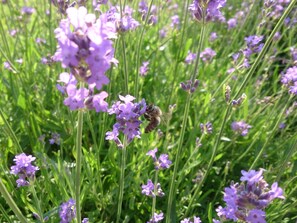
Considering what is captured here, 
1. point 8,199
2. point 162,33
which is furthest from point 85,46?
point 162,33

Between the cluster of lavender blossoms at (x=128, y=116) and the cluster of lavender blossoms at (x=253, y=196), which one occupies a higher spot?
the cluster of lavender blossoms at (x=128, y=116)

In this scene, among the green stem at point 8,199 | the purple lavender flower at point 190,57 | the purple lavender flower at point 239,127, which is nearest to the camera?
the green stem at point 8,199

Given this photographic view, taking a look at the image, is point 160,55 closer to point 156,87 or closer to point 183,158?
point 156,87

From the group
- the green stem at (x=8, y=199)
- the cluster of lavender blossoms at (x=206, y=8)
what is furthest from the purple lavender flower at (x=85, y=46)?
the cluster of lavender blossoms at (x=206, y=8)

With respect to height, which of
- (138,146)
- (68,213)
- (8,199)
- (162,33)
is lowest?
(68,213)

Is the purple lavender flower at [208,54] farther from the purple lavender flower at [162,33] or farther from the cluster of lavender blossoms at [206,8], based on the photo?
the cluster of lavender blossoms at [206,8]

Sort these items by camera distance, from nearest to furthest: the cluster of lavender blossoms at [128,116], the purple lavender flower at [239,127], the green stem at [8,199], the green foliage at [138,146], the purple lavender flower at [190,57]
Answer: the green stem at [8,199] → the cluster of lavender blossoms at [128,116] → the green foliage at [138,146] → the purple lavender flower at [239,127] → the purple lavender flower at [190,57]

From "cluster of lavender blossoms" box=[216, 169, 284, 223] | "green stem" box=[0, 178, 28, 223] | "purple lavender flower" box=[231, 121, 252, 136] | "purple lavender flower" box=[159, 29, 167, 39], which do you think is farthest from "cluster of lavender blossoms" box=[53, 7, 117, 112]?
"purple lavender flower" box=[159, 29, 167, 39]

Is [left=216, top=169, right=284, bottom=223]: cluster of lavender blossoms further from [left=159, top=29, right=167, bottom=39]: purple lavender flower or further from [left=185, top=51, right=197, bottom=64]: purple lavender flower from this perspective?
[left=159, top=29, right=167, bottom=39]: purple lavender flower

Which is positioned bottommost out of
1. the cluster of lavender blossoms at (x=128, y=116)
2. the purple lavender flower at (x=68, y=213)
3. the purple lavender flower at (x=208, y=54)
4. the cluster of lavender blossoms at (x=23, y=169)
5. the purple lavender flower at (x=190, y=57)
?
the purple lavender flower at (x=68, y=213)

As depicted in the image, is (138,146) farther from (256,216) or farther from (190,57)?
(256,216)

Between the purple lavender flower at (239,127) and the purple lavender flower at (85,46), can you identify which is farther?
the purple lavender flower at (239,127)

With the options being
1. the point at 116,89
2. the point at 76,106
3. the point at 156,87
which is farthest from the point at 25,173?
the point at 156,87
